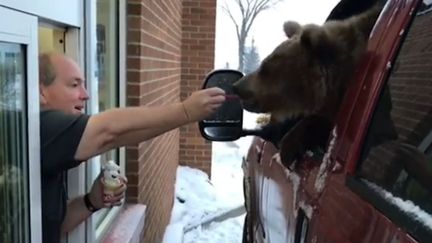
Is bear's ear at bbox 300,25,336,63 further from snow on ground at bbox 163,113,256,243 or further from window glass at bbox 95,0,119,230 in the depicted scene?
snow on ground at bbox 163,113,256,243

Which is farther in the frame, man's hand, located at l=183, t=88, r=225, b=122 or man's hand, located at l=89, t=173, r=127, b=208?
man's hand, located at l=89, t=173, r=127, b=208

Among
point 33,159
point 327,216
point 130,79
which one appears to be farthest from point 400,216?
point 130,79

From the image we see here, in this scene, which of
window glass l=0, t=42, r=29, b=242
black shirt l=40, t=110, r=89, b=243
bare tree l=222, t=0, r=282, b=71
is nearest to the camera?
window glass l=0, t=42, r=29, b=242

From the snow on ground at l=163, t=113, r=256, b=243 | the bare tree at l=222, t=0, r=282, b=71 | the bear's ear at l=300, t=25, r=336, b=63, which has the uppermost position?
the bare tree at l=222, t=0, r=282, b=71

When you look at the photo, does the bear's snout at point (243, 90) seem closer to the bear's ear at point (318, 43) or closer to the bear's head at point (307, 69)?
the bear's head at point (307, 69)

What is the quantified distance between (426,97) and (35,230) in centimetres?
132

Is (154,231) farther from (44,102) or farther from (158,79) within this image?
(44,102)

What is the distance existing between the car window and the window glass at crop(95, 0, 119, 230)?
6.92 ft

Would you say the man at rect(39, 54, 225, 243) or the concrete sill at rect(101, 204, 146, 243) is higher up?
the man at rect(39, 54, 225, 243)

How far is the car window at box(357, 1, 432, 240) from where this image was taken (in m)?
1.38

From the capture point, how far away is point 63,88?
241cm

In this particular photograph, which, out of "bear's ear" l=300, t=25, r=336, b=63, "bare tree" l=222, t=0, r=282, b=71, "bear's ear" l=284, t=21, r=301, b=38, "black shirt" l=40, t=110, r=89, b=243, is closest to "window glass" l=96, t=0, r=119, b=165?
"bear's ear" l=284, t=21, r=301, b=38

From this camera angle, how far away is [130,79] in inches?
168

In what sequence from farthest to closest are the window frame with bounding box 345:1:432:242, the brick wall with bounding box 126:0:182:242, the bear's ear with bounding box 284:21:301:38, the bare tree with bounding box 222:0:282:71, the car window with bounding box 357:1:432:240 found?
the bare tree with bounding box 222:0:282:71
the brick wall with bounding box 126:0:182:242
the bear's ear with bounding box 284:21:301:38
the car window with bounding box 357:1:432:240
the window frame with bounding box 345:1:432:242
